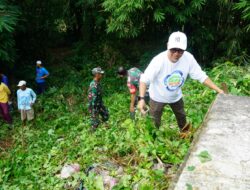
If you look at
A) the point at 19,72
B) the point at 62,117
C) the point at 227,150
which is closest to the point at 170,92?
the point at 227,150

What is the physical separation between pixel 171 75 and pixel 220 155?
1.39 m

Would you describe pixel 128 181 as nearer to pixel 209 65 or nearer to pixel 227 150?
pixel 227 150

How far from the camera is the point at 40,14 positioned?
14969 millimetres

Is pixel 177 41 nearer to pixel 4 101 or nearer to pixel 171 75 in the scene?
pixel 171 75

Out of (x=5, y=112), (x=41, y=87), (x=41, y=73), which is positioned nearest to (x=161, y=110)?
(x=5, y=112)

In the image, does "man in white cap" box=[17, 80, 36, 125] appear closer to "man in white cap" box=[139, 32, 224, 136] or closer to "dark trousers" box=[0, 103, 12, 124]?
"dark trousers" box=[0, 103, 12, 124]

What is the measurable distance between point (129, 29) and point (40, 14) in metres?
5.14

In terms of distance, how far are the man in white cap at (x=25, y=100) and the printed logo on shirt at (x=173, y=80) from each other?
17.9 feet

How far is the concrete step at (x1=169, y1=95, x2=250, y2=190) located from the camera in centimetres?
282

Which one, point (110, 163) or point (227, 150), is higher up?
point (227, 150)

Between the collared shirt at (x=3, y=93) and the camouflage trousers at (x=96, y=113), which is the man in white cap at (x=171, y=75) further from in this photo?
the collared shirt at (x=3, y=93)

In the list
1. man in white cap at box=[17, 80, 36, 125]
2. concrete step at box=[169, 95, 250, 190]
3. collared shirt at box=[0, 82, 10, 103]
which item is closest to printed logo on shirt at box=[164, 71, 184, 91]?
concrete step at box=[169, 95, 250, 190]

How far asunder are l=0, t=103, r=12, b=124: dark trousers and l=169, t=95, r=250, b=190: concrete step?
6642 mm

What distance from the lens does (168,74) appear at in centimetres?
430
